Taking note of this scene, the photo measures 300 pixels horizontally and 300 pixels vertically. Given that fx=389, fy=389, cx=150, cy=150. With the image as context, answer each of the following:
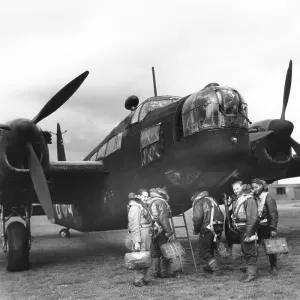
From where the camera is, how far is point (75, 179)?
11.4 meters

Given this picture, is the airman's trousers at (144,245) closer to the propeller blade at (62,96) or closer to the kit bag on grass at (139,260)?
the kit bag on grass at (139,260)

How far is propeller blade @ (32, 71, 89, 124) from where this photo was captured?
32.7 feet

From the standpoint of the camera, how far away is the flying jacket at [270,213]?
24.9 ft

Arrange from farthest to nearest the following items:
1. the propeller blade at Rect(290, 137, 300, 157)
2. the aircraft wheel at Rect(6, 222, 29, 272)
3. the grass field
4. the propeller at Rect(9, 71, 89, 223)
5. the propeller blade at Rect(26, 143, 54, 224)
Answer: the propeller blade at Rect(290, 137, 300, 157), the aircraft wheel at Rect(6, 222, 29, 272), the propeller blade at Rect(26, 143, 54, 224), the propeller at Rect(9, 71, 89, 223), the grass field

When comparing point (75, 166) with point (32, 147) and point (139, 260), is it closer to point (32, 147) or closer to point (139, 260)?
point (32, 147)

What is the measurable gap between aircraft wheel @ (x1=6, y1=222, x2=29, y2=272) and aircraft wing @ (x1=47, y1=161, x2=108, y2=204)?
143 cm

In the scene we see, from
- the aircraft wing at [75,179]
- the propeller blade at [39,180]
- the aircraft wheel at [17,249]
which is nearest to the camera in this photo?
the propeller blade at [39,180]

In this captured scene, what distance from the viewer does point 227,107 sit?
805cm

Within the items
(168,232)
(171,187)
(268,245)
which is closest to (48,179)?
(171,187)

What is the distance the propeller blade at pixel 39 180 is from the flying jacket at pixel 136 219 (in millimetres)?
2643

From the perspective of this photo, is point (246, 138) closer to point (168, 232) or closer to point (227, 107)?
point (227, 107)

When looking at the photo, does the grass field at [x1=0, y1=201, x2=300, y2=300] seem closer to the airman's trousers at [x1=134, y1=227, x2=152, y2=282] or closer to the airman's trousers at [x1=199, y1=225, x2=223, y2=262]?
the airman's trousers at [x1=134, y1=227, x2=152, y2=282]

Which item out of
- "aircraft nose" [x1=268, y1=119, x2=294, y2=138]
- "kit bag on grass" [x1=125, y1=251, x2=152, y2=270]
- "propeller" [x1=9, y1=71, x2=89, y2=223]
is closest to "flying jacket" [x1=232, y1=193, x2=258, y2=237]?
"kit bag on grass" [x1=125, y1=251, x2=152, y2=270]

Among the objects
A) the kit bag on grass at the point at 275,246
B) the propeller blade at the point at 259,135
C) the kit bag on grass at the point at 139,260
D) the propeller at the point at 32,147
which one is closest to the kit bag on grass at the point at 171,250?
the kit bag on grass at the point at 139,260
